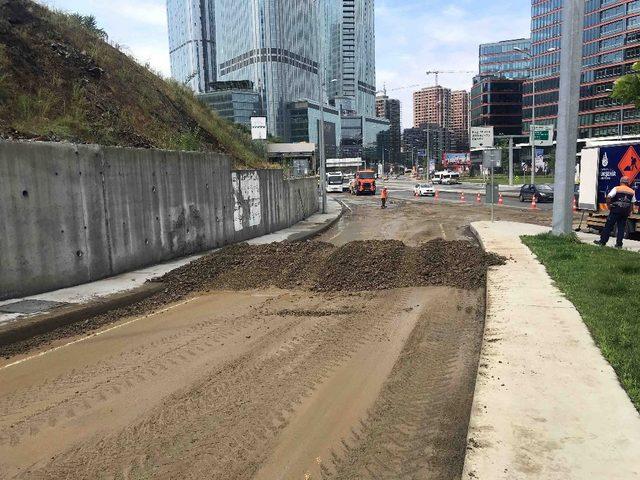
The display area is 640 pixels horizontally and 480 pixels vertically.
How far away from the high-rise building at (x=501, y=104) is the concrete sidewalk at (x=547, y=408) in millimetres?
147036

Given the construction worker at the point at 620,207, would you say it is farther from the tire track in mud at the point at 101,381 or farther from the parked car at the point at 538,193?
the parked car at the point at 538,193

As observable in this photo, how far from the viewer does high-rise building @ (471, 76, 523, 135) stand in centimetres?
14400

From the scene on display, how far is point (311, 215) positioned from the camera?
100 feet

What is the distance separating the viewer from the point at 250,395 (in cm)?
508

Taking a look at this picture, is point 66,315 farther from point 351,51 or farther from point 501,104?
point 501,104

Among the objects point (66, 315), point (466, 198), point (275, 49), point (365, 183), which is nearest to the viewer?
point (66, 315)

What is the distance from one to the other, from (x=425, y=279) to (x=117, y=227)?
6.76 meters

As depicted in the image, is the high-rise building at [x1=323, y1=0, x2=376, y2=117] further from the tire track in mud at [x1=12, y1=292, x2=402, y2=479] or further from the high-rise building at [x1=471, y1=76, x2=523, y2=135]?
the tire track in mud at [x1=12, y1=292, x2=402, y2=479]

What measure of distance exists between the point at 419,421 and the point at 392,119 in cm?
19583

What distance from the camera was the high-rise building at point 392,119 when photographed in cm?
17638

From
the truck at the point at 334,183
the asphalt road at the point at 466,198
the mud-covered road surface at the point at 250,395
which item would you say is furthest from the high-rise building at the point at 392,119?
the mud-covered road surface at the point at 250,395

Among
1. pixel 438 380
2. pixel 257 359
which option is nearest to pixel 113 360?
pixel 257 359

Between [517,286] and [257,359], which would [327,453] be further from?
[517,286]

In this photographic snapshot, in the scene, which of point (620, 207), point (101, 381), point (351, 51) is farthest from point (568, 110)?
point (351, 51)
